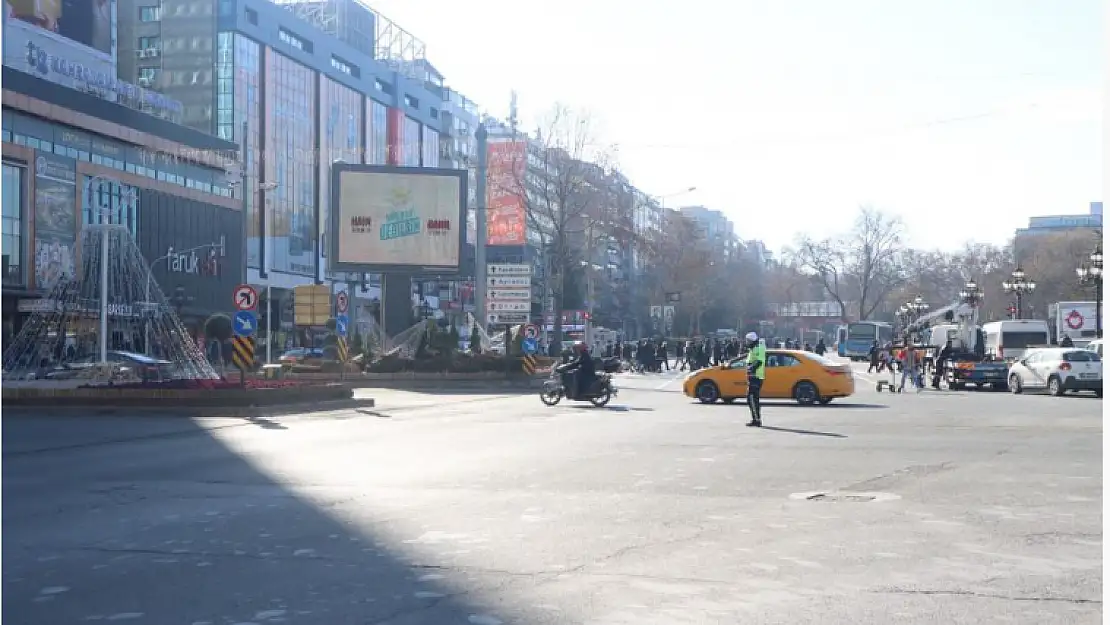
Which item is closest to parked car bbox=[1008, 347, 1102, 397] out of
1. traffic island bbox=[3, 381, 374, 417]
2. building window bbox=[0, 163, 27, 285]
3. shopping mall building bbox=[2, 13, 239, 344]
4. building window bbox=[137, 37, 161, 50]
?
traffic island bbox=[3, 381, 374, 417]

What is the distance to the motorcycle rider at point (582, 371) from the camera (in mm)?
29531

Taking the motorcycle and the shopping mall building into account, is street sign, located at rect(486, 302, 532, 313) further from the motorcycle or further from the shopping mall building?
the motorcycle

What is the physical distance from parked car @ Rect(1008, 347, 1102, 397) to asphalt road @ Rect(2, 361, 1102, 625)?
17668mm

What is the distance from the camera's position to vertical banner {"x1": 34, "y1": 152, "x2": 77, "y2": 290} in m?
60.7

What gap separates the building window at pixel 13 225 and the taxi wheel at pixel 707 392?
3926cm

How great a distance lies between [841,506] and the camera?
35.0ft

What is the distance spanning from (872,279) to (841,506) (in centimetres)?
10930

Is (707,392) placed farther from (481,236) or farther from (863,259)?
(863,259)

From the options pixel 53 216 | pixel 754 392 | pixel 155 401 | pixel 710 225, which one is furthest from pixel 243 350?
pixel 710 225

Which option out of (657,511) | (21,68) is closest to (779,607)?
(657,511)

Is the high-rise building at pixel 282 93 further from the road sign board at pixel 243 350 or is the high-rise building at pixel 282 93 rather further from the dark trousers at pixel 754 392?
the dark trousers at pixel 754 392

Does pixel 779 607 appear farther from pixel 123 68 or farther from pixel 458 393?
pixel 123 68

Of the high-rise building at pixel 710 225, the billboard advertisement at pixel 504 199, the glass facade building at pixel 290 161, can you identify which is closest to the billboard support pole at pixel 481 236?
the billboard advertisement at pixel 504 199

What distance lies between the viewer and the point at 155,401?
25.2 metres
